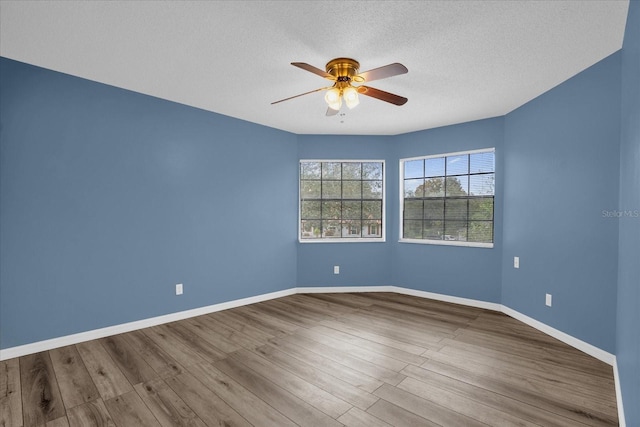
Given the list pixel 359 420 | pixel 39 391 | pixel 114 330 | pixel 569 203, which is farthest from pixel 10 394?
pixel 569 203

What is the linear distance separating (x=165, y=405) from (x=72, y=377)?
3.10ft

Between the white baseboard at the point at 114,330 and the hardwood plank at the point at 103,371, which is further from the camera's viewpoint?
the white baseboard at the point at 114,330

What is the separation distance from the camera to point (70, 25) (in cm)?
213

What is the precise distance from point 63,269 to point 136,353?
41.7 inches

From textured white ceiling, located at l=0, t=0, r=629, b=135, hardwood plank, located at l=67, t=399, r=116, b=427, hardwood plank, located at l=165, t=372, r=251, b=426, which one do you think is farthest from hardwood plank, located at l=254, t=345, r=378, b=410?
textured white ceiling, located at l=0, t=0, r=629, b=135

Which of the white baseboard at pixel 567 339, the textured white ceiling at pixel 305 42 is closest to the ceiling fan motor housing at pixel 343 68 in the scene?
the textured white ceiling at pixel 305 42

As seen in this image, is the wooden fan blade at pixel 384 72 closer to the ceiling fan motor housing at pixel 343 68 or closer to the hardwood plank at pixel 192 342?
the ceiling fan motor housing at pixel 343 68

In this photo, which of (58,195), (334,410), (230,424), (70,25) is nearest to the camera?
(230,424)

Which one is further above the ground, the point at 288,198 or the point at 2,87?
the point at 2,87

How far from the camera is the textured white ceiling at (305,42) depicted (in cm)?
195

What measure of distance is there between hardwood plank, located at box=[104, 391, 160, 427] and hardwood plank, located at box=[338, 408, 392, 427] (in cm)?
113

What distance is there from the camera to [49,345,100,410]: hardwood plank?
2135mm

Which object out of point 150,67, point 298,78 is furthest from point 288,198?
point 150,67

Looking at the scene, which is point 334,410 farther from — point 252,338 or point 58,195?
point 58,195
